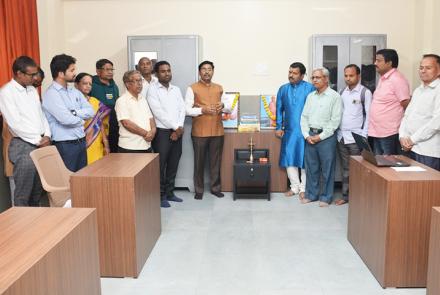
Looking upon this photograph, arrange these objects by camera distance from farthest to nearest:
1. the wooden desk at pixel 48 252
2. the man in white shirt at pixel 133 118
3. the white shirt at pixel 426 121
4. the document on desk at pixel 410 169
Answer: the man in white shirt at pixel 133 118 → the white shirt at pixel 426 121 → the document on desk at pixel 410 169 → the wooden desk at pixel 48 252

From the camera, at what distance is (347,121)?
5113mm

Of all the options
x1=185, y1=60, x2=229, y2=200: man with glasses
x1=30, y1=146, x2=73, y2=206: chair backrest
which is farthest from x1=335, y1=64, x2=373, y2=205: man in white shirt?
x1=30, y1=146, x2=73, y2=206: chair backrest

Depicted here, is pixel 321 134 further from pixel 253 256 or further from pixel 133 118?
pixel 133 118

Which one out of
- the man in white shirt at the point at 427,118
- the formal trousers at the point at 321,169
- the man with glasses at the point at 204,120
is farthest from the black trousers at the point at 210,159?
the man in white shirt at the point at 427,118

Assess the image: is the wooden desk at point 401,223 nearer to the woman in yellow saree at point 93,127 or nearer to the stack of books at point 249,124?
the stack of books at point 249,124

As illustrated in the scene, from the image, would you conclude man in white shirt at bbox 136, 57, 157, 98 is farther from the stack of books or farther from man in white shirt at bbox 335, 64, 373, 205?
man in white shirt at bbox 335, 64, 373, 205

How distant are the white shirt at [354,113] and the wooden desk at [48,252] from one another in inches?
140

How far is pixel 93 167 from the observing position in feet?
11.3

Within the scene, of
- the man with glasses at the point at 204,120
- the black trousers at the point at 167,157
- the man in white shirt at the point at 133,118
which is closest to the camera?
the man in white shirt at the point at 133,118

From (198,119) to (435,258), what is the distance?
3.44 metres

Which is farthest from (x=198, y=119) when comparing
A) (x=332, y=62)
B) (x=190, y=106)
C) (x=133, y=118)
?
(x=332, y=62)

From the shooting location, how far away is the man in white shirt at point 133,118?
452cm

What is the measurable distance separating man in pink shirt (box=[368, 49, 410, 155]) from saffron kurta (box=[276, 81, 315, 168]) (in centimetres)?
95

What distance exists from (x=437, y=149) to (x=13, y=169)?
3712mm
